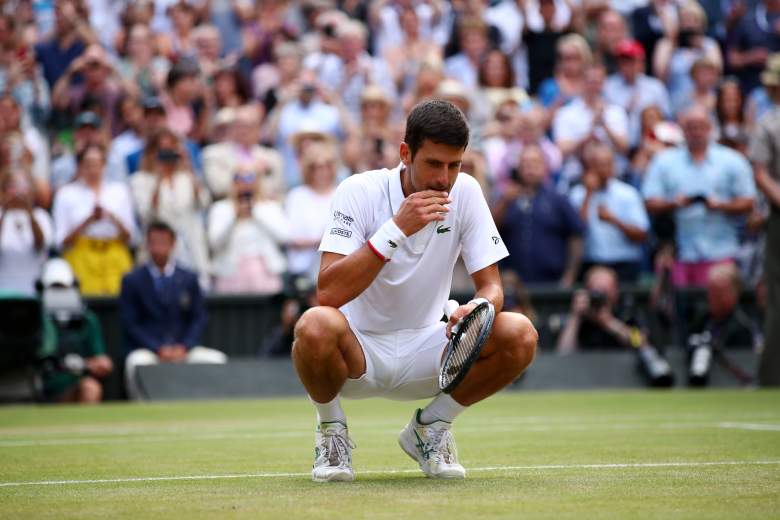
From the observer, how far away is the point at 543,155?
1520cm

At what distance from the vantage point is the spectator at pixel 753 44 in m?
18.0

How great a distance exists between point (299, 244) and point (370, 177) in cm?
857

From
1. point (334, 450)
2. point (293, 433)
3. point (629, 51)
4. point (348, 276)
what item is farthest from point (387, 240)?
point (629, 51)

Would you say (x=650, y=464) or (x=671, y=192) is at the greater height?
(x=671, y=192)

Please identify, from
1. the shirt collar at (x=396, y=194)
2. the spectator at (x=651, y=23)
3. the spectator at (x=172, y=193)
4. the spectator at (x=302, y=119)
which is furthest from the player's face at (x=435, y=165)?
the spectator at (x=651, y=23)

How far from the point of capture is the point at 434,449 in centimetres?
637

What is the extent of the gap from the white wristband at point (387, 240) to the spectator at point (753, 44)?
42.2 feet

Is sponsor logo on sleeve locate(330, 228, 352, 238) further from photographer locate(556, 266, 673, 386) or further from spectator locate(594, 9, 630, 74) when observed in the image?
spectator locate(594, 9, 630, 74)

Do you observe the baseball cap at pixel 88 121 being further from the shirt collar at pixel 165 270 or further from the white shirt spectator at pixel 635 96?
the white shirt spectator at pixel 635 96

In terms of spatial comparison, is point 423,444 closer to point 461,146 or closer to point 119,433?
point 461,146

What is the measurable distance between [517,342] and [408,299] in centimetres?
57

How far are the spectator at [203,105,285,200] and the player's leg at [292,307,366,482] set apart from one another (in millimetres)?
9154

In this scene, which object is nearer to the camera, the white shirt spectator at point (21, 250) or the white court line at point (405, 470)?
the white court line at point (405, 470)

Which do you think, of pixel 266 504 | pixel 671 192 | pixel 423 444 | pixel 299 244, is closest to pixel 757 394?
pixel 671 192
